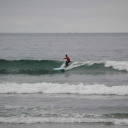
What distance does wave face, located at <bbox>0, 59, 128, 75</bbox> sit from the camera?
28969 mm

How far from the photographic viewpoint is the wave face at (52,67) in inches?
1141

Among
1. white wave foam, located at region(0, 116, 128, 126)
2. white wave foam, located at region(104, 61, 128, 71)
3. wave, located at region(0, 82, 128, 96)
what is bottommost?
white wave foam, located at region(0, 116, 128, 126)

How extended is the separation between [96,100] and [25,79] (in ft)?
31.2

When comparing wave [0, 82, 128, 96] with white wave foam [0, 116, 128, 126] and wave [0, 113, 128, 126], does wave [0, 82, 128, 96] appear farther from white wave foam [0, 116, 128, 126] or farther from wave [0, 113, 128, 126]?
white wave foam [0, 116, 128, 126]

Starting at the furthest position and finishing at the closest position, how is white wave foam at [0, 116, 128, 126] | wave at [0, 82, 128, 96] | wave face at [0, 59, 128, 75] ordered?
1. wave face at [0, 59, 128, 75]
2. wave at [0, 82, 128, 96]
3. white wave foam at [0, 116, 128, 126]

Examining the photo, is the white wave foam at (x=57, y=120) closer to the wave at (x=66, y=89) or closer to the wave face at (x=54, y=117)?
the wave face at (x=54, y=117)

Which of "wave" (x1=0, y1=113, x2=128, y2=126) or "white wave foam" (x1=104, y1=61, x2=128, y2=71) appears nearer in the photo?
"wave" (x1=0, y1=113, x2=128, y2=126)

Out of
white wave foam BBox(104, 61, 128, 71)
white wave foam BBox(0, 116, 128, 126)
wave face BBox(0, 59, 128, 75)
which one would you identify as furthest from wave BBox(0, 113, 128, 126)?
white wave foam BBox(104, 61, 128, 71)

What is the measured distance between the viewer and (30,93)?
19.3 m

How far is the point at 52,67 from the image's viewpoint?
102 ft

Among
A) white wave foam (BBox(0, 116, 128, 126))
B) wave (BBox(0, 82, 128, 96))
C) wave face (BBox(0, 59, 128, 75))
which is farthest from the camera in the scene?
wave face (BBox(0, 59, 128, 75))

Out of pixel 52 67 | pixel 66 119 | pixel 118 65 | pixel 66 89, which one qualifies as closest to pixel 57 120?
pixel 66 119

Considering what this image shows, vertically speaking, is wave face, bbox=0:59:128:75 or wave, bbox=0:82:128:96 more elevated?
wave face, bbox=0:59:128:75

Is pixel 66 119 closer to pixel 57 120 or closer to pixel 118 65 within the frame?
pixel 57 120
